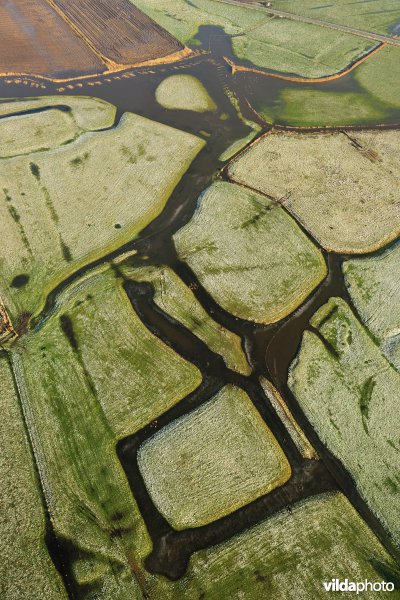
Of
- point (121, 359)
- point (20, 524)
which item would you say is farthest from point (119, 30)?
point (20, 524)

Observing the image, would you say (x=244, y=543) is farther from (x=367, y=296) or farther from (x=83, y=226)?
(x=83, y=226)

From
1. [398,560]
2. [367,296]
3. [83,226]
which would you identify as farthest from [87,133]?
[398,560]

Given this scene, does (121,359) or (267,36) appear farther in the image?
(267,36)

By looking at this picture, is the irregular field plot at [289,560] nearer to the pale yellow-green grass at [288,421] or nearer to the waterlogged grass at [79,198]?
the pale yellow-green grass at [288,421]

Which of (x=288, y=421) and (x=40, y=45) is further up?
(x=40, y=45)

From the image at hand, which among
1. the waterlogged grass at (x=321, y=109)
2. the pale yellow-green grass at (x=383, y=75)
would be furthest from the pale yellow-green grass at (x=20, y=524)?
the pale yellow-green grass at (x=383, y=75)

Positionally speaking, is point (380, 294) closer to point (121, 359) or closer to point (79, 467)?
point (121, 359)

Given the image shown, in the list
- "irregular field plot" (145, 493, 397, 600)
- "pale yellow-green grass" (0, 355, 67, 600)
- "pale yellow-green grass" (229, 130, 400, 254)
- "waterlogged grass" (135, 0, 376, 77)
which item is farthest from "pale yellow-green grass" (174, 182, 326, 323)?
"waterlogged grass" (135, 0, 376, 77)
